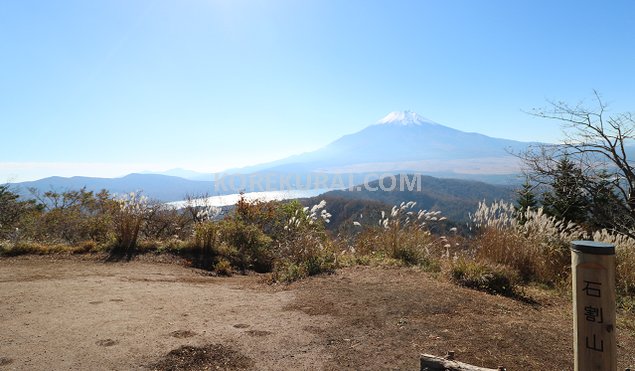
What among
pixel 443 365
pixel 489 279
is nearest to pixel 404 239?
pixel 489 279

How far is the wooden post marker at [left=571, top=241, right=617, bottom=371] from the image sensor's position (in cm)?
179

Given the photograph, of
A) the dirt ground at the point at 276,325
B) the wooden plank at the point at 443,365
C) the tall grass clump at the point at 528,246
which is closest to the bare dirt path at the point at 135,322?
the dirt ground at the point at 276,325

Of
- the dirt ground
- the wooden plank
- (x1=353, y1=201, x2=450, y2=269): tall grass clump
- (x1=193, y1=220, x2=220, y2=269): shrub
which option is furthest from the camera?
(x1=193, y1=220, x2=220, y2=269): shrub

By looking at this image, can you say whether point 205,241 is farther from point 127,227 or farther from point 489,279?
point 489,279

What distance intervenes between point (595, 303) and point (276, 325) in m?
2.57

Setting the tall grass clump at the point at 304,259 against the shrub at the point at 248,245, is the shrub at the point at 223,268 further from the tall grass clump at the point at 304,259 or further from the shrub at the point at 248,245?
the tall grass clump at the point at 304,259

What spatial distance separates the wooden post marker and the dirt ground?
0.93 meters

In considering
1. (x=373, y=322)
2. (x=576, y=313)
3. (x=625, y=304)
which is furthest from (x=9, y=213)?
(x=625, y=304)

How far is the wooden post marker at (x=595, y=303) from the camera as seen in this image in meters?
1.79

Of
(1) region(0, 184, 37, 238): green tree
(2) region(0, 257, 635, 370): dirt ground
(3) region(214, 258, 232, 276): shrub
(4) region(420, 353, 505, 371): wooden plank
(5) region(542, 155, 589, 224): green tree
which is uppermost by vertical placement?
(5) region(542, 155, 589, 224): green tree

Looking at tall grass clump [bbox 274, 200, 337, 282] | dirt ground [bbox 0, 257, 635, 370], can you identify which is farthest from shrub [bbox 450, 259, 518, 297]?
tall grass clump [bbox 274, 200, 337, 282]

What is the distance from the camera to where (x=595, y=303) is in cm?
182

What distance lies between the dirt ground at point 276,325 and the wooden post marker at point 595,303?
930mm

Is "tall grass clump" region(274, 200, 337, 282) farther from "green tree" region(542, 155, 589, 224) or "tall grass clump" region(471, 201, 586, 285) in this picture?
"green tree" region(542, 155, 589, 224)
